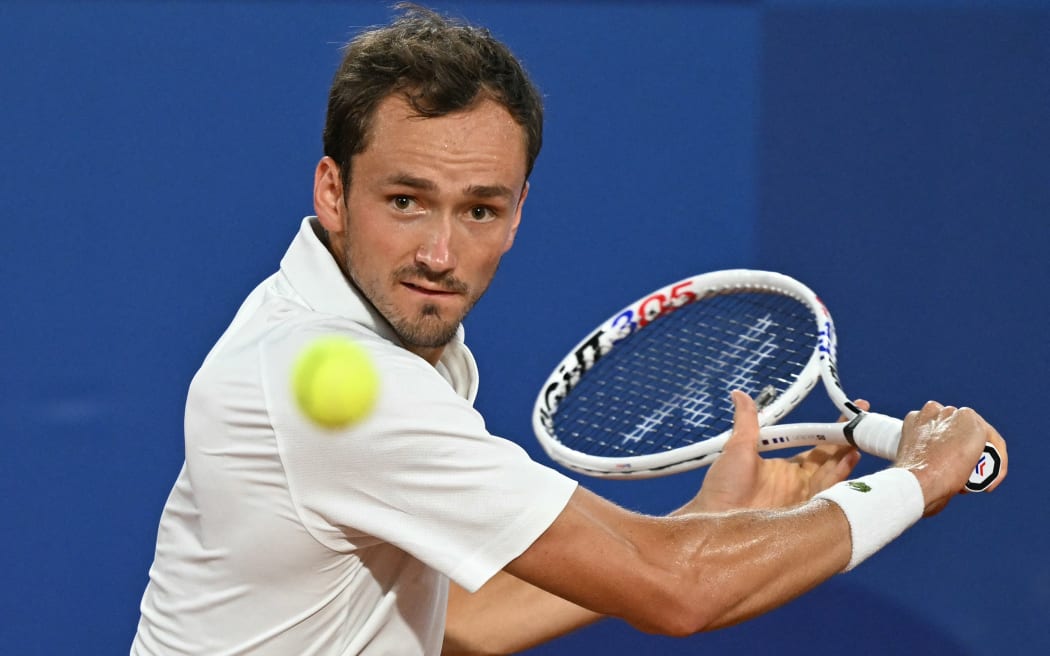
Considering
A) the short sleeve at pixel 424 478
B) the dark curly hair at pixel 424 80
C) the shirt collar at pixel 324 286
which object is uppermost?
the dark curly hair at pixel 424 80

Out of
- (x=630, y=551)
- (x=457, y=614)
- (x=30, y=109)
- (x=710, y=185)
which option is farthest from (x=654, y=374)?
(x=30, y=109)

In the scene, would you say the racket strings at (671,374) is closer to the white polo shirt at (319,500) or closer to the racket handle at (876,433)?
the racket handle at (876,433)

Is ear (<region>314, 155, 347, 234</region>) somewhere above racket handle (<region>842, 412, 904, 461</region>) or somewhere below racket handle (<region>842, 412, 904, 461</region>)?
above

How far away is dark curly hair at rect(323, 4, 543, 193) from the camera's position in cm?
139

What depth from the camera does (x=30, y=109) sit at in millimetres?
2416

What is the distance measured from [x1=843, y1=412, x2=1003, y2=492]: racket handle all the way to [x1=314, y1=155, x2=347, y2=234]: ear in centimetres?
70

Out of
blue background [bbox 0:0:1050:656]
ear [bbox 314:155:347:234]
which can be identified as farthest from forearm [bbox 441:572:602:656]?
blue background [bbox 0:0:1050:656]

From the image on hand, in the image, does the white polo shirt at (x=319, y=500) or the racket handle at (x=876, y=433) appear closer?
the white polo shirt at (x=319, y=500)

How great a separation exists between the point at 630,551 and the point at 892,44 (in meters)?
1.67

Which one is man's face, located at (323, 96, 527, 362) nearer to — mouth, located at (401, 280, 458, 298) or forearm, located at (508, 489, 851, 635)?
mouth, located at (401, 280, 458, 298)

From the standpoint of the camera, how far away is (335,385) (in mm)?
1232

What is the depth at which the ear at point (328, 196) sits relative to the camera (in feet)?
4.85

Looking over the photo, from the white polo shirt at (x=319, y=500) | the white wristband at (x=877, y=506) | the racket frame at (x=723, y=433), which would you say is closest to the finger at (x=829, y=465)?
the racket frame at (x=723, y=433)

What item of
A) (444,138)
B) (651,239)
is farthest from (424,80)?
(651,239)
